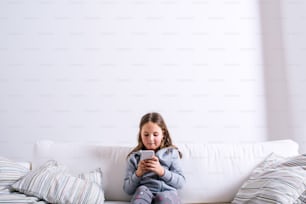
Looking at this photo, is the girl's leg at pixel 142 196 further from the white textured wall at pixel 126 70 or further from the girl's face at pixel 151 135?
the white textured wall at pixel 126 70

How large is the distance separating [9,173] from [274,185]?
4.39 feet

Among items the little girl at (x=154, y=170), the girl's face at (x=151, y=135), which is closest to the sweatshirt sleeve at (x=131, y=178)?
the little girl at (x=154, y=170)

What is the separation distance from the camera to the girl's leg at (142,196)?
5.45 ft

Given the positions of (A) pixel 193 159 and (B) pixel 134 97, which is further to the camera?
(B) pixel 134 97

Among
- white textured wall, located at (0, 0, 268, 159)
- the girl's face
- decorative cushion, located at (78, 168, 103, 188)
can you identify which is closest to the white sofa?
decorative cushion, located at (78, 168, 103, 188)

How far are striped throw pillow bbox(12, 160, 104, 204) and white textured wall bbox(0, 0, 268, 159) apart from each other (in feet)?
2.11

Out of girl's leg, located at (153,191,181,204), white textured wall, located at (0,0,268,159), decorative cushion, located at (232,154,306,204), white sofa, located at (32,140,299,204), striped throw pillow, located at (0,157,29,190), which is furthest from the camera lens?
white textured wall, located at (0,0,268,159)

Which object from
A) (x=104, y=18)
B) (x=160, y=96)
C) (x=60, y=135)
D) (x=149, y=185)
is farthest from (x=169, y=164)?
(x=104, y=18)

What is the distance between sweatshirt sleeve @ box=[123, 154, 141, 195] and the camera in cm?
181

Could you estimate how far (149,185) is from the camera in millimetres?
1812

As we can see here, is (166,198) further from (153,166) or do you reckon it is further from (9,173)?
(9,173)

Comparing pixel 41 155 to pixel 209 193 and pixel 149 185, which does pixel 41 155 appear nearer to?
pixel 149 185

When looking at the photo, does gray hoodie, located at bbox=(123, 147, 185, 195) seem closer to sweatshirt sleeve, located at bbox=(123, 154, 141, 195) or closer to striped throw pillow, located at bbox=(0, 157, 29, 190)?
sweatshirt sleeve, located at bbox=(123, 154, 141, 195)

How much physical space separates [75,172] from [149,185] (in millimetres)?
448
